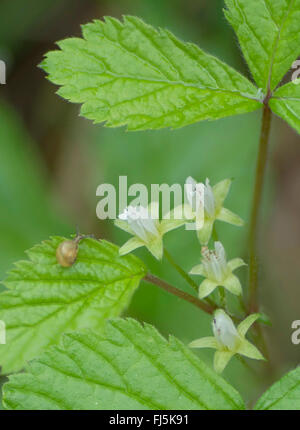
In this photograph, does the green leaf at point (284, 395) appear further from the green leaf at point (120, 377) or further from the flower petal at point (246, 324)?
the flower petal at point (246, 324)

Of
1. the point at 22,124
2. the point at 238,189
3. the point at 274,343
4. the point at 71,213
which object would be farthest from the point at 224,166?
the point at 22,124

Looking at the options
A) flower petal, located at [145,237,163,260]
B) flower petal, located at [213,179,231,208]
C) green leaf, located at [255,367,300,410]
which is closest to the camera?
green leaf, located at [255,367,300,410]

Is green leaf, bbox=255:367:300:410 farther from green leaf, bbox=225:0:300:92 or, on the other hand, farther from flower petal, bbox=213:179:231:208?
green leaf, bbox=225:0:300:92

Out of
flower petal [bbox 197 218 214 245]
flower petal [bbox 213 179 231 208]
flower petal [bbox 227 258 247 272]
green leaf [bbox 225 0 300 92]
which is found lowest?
flower petal [bbox 227 258 247 272]

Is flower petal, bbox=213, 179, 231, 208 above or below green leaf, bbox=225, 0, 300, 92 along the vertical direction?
below

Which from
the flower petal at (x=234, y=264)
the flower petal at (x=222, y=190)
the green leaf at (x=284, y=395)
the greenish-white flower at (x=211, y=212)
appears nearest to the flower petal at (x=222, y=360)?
the green leaf at (x=284, y=395)

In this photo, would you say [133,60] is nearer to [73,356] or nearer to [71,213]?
[73,356]

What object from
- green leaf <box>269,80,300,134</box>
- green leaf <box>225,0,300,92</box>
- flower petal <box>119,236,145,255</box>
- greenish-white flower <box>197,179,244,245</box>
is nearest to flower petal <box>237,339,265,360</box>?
greenish-white flower <box>197,179,244,245</box>

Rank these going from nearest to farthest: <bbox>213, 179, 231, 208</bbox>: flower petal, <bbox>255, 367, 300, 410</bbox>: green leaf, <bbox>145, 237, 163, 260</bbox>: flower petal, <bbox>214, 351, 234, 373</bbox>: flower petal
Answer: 1. <bbox>255, 367, 300, 410</bbox>: green leaf
2. <bbox>214, 351, 234, 373</bbox>: flower petal
3. <bbox>145, 237, 163, 260</bbox>: flower petal
4. <bbox>213, 179, 231, 208</bbox>: flower petal
